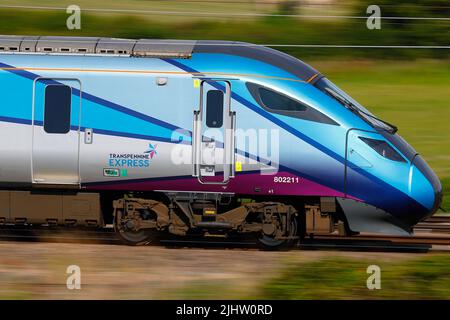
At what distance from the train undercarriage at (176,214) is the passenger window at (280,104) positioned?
1.30 meters

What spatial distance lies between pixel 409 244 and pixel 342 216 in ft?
5.17

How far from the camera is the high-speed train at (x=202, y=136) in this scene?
15148mm

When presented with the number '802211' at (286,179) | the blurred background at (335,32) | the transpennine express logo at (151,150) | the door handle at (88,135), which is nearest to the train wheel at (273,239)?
the number '802211' at (286,179)

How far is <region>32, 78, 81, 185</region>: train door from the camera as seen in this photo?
15.4 meters

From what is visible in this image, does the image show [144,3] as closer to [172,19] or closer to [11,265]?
[172,19]

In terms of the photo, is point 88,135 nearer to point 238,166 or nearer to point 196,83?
point 196,83

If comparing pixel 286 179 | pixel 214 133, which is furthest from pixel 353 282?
pixel 214 133

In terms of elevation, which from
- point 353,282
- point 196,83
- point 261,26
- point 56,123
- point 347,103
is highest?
point 261,26

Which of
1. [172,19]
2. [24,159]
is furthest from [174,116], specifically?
[172,19]

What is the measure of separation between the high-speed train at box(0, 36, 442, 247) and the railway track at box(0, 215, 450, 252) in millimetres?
775

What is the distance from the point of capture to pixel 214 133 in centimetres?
1526

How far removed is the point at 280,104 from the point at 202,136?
1.22 m

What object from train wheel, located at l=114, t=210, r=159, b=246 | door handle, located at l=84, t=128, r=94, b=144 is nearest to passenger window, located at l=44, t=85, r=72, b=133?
door handle, located at l=84, t=128, r=94, b=144
